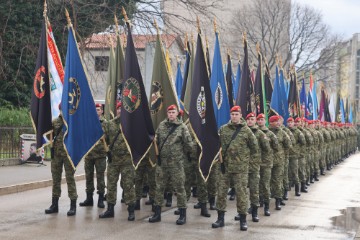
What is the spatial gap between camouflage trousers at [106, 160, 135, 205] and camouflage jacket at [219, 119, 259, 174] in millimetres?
1557

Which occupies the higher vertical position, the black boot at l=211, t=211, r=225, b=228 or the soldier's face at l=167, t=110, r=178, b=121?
the soldier's face at l=167, t=110, r=178, b=121

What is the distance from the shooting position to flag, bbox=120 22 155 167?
32.1 ft

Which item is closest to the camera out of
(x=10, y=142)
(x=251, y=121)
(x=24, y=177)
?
(x=251, y=121)

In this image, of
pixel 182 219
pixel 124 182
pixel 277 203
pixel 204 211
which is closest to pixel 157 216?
pixel 182 219

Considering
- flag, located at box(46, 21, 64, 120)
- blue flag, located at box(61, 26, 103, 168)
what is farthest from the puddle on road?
flag, located at box(46, 21, 64, 120)

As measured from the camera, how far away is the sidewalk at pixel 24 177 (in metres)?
13.3

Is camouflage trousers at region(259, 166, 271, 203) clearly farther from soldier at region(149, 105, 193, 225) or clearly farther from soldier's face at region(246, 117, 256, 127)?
soldier at region(149, 105, 193, 225)

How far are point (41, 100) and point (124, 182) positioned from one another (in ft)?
6.82

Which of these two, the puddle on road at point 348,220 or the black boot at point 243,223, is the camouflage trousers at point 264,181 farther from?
the black boot at point 243,223

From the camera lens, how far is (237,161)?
9.27 meters

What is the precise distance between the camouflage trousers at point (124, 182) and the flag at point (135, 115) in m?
0.22

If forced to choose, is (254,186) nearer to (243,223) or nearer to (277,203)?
(243,223)

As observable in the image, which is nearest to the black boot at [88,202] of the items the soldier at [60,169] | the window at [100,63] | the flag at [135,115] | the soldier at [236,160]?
the soldier at [60,169]

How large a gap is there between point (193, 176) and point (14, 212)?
3369mm
